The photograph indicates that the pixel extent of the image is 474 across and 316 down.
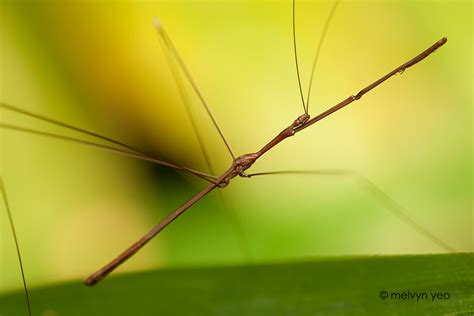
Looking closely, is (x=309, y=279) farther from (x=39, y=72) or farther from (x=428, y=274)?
(x=39, y=72)

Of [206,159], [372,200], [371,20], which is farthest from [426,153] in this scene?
[206,159]

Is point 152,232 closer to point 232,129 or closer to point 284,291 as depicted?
point 232,129

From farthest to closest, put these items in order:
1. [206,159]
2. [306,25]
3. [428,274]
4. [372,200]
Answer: [206,159], [306,25], [372,200], [428,274]

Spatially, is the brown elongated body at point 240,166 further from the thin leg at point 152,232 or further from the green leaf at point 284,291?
the green leaf at point 284,291

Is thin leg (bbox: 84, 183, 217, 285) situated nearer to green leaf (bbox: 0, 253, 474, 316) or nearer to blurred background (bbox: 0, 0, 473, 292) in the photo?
blurred background (bbox: 0, 0, 473, 292)

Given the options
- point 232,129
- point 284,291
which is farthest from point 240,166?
point 284,291

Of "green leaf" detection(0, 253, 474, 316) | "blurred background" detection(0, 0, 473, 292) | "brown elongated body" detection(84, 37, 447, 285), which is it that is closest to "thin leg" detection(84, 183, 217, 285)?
"brown elongated body" detection(84, 37, 447, 285)

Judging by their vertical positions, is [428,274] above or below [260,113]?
below

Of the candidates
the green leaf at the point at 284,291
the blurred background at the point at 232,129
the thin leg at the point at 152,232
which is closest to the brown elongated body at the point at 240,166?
the thin leg at the point at 152,232
